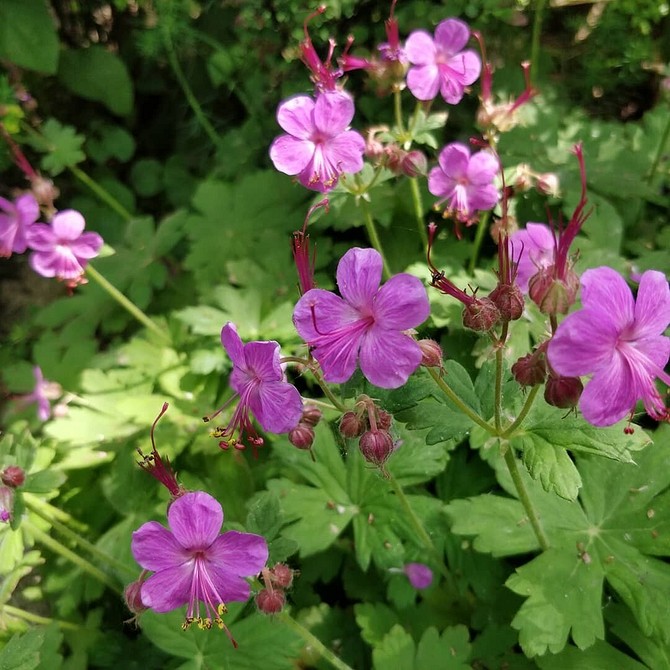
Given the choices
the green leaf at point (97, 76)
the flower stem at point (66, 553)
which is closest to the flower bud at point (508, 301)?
the flower stem at point (66, 553)

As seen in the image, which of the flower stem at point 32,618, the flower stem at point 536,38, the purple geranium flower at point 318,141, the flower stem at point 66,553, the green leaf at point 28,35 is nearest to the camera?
the purple geranium flower at point 318,141

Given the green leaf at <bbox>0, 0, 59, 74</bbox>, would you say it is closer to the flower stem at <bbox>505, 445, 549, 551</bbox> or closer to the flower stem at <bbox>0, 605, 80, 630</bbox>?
the flower stem at <bbox>0, 605, 80, 630</bbox>

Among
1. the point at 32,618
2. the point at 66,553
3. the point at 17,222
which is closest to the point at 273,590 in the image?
the point at 66,553

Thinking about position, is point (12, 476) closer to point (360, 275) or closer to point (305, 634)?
point (305, 634)

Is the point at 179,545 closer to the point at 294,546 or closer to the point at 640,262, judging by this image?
the point at 294,546

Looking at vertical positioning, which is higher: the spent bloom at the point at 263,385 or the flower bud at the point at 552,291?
the flower bud at the point at 552,291

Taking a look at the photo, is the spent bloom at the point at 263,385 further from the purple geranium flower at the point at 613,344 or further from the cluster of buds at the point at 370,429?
the purple geranium flower at the point at 613,344
